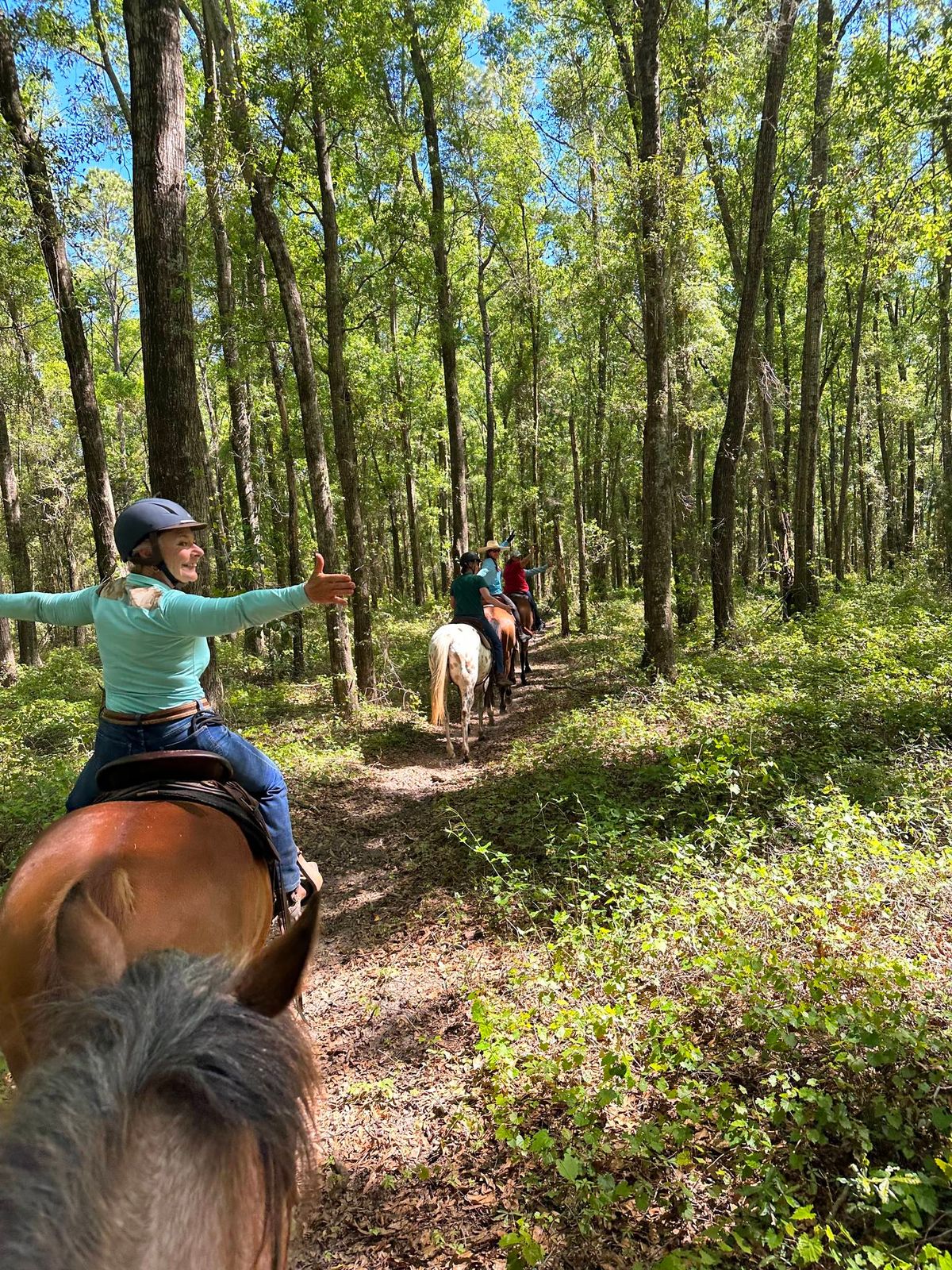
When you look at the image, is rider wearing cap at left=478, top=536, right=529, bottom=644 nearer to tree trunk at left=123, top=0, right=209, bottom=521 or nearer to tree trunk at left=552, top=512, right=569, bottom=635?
tree trunk at left=123, top=0, right=209, bottom=521

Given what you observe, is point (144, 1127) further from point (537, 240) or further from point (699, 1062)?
point (537, 240)

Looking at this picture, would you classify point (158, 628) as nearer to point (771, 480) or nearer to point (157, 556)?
point (157, 556)

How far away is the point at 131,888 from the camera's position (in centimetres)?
234

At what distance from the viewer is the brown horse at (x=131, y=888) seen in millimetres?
2238

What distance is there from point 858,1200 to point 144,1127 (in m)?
2.68

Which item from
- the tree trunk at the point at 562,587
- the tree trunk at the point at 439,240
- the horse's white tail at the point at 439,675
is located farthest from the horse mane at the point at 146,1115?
the tree trunk at the point at 562,587

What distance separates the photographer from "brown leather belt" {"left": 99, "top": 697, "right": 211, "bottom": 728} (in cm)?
317

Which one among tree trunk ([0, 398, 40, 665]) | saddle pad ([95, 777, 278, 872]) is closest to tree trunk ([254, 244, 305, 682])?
tree trunk ([0, 398, 40, 665])

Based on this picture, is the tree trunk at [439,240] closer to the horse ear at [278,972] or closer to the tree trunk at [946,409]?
the tree trunk at [946,409]

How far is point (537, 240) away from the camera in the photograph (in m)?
20.0

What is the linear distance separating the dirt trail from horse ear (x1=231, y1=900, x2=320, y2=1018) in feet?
1.09

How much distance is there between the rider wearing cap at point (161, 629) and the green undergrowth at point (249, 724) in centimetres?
304

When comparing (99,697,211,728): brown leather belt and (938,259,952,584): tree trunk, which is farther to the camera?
(938,259,952,584): tree trunk

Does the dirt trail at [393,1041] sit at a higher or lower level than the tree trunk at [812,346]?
lower
